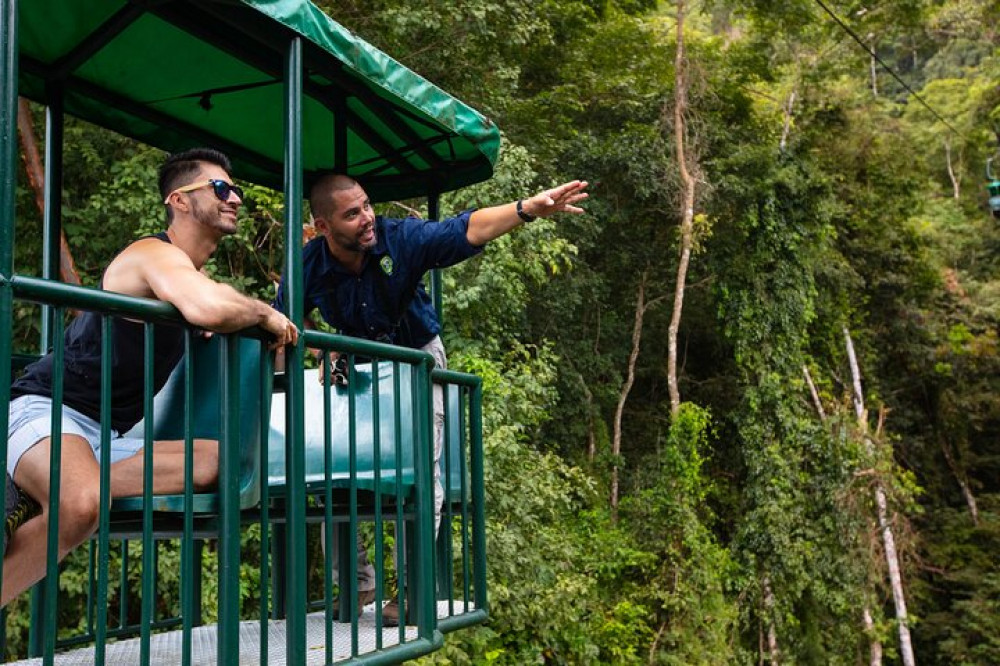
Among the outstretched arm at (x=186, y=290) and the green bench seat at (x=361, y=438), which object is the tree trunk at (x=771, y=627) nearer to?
the green bench seat at (x=361, y=438)

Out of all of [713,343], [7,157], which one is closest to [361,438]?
[7,157]

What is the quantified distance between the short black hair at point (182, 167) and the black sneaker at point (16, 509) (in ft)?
2.74

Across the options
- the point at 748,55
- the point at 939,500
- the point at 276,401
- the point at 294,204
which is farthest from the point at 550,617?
the point at 939,500

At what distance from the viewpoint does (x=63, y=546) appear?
2.24 metres

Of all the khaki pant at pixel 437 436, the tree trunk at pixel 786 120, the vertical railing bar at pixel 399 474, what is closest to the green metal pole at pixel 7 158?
the vertical railing bar at pixel 399 474

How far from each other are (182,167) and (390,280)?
3.03 ft

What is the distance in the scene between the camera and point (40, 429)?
7.59 feet

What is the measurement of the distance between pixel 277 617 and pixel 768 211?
14915 mm

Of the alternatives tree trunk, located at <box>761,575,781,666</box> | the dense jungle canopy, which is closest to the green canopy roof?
the dense jungle canopy

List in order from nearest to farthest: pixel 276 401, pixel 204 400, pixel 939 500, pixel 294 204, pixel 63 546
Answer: pixel 63 546 < pixel 204 400 < pixel 294 204 < pixel 276 401 < pixel 939 500

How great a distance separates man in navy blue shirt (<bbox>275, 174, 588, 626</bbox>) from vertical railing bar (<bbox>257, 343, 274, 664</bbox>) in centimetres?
72

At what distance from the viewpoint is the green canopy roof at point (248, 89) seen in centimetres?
292

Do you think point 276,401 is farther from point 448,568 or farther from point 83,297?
point 83,297

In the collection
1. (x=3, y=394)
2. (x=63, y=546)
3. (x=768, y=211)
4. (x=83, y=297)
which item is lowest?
(x=63, y=546)
